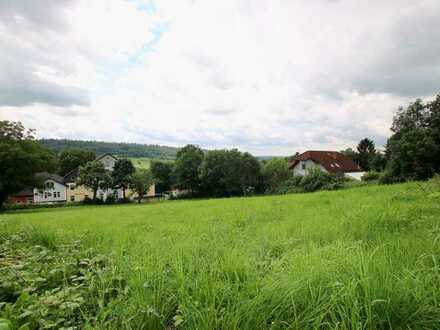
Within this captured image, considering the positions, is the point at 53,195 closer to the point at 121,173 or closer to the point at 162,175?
the point at 121,173

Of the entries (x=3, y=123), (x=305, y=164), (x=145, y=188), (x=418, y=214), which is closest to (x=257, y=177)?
(x=305, y=164)

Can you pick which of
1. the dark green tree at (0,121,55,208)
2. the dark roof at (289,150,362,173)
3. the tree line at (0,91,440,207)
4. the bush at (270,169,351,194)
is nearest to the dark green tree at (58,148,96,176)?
the tree line at (0,91,440,207)

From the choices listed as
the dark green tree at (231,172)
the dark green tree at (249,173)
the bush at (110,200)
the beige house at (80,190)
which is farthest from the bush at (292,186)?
the beige house at (80,190)

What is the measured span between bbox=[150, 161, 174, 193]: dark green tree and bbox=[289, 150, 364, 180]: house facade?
30.9m

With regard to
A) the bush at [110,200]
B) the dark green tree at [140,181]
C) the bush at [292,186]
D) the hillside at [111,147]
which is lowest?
the bush at [110,200]

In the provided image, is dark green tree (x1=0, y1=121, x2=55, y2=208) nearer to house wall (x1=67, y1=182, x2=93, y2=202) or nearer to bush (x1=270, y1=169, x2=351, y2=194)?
house wall (x1=67, y1=182, x2=93, y2=202)

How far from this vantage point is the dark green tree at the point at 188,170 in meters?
57.9

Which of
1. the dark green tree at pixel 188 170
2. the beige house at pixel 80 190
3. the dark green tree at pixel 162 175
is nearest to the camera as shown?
the dark green tree at pixel 188 170

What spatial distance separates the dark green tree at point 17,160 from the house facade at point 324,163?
1730 inches

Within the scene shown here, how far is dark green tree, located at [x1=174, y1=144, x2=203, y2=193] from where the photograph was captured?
5794 centimetres

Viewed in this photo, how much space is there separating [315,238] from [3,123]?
148 feet

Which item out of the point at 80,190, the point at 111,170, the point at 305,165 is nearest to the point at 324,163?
the point at 305,165

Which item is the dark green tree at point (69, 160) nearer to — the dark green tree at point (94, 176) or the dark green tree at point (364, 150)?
the dark green tree at point (94, 176)

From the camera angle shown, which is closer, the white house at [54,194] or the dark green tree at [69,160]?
the white house at [54,194]
